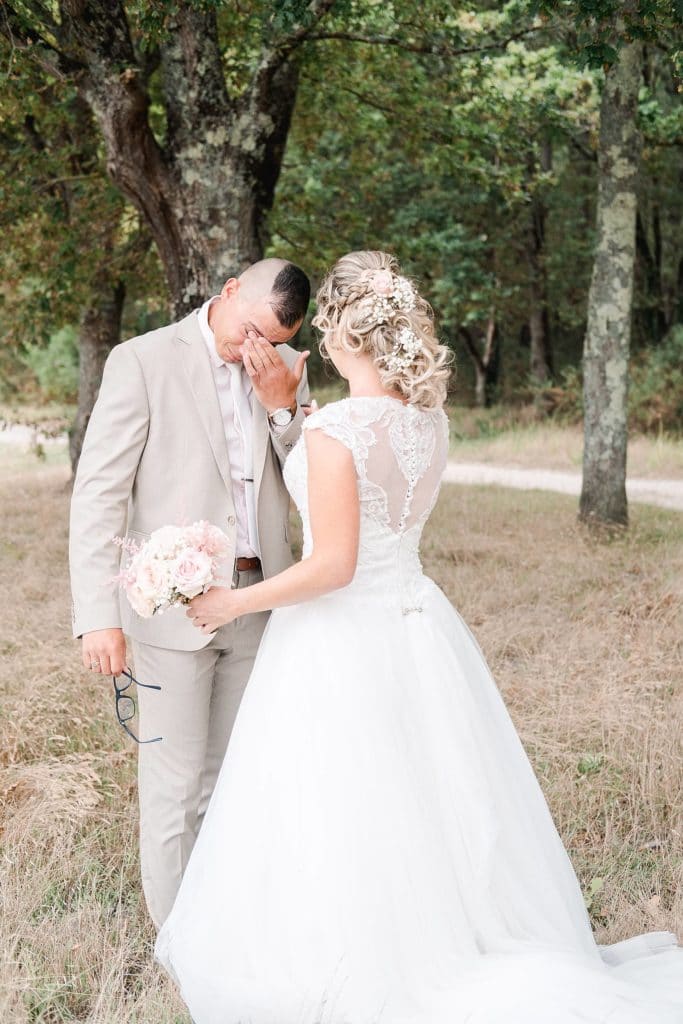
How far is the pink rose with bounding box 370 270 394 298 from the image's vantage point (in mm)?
2902

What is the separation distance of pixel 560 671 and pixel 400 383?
303 cm

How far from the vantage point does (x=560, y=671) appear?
5.51 meters

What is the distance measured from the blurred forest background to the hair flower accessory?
9.56 feet

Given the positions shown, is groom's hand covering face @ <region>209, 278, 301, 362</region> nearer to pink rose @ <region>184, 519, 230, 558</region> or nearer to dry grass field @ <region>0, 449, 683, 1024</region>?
pink rose @ <region>184, 519, 230, 558</region>

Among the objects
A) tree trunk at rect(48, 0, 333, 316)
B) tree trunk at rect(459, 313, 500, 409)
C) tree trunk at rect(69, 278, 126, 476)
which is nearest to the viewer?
tree trunk at rect(48, 0, 333, 316)

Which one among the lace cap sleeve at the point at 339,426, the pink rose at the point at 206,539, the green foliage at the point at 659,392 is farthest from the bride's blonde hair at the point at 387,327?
the green foliage at the point at 659,392

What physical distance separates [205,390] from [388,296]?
0.72 meters

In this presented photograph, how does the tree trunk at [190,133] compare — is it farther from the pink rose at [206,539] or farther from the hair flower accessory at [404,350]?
the pink rose at [206,539]

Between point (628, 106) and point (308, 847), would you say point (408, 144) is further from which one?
point (308, 847)

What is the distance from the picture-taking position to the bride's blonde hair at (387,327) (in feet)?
9.53

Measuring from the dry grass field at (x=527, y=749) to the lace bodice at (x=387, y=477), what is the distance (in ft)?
4.58

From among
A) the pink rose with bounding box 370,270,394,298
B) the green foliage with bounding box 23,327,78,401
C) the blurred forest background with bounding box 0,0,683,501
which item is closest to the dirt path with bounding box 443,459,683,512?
the blurred forest background with bounding box 0,0,683,501

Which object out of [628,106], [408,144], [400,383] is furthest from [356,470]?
[408,144]

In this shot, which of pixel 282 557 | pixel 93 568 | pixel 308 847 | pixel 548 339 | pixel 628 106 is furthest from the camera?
pixel 548 339
